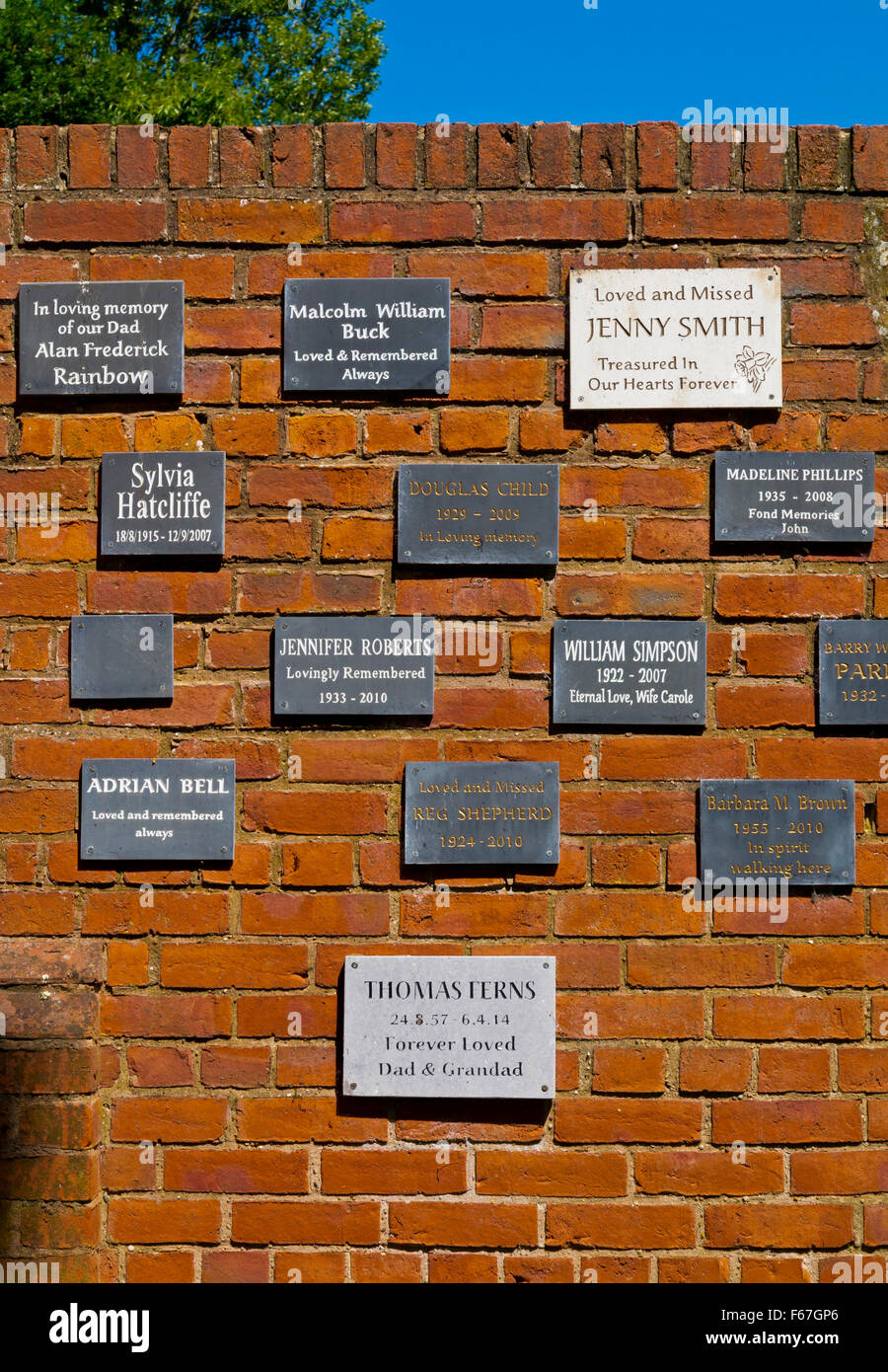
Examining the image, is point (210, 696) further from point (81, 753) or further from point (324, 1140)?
point (324, 1140)

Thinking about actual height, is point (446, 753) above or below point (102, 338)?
below

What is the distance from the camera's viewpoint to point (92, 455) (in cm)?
232

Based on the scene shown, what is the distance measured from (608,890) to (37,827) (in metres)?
1.20

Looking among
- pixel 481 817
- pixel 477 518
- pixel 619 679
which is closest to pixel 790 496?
pixel 619 679

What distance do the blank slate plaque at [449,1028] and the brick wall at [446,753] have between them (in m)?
0.05

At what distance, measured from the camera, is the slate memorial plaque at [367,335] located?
2.28 m

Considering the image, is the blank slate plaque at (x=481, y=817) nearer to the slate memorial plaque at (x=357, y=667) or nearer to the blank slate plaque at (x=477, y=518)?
the slate memorial plaque at (x=357, y=667)

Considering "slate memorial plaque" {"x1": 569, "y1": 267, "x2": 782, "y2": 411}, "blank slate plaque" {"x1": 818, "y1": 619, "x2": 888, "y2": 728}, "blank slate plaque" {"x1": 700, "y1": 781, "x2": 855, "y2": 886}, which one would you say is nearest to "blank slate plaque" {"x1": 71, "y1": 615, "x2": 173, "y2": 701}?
"slate memorial plaque" {"x1": 569, "y1": 267, "x2": 782, "y2": 411}

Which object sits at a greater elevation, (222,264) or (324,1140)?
(222,264)

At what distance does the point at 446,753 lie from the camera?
2.26 m

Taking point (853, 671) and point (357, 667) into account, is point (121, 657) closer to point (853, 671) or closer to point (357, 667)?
point (357, 667)

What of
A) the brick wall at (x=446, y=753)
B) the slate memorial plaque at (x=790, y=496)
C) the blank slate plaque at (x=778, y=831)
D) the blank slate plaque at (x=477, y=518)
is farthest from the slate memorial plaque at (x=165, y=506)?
the blank slate plaque at (x=778, y=831)

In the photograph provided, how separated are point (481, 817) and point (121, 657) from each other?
827 millimetres
